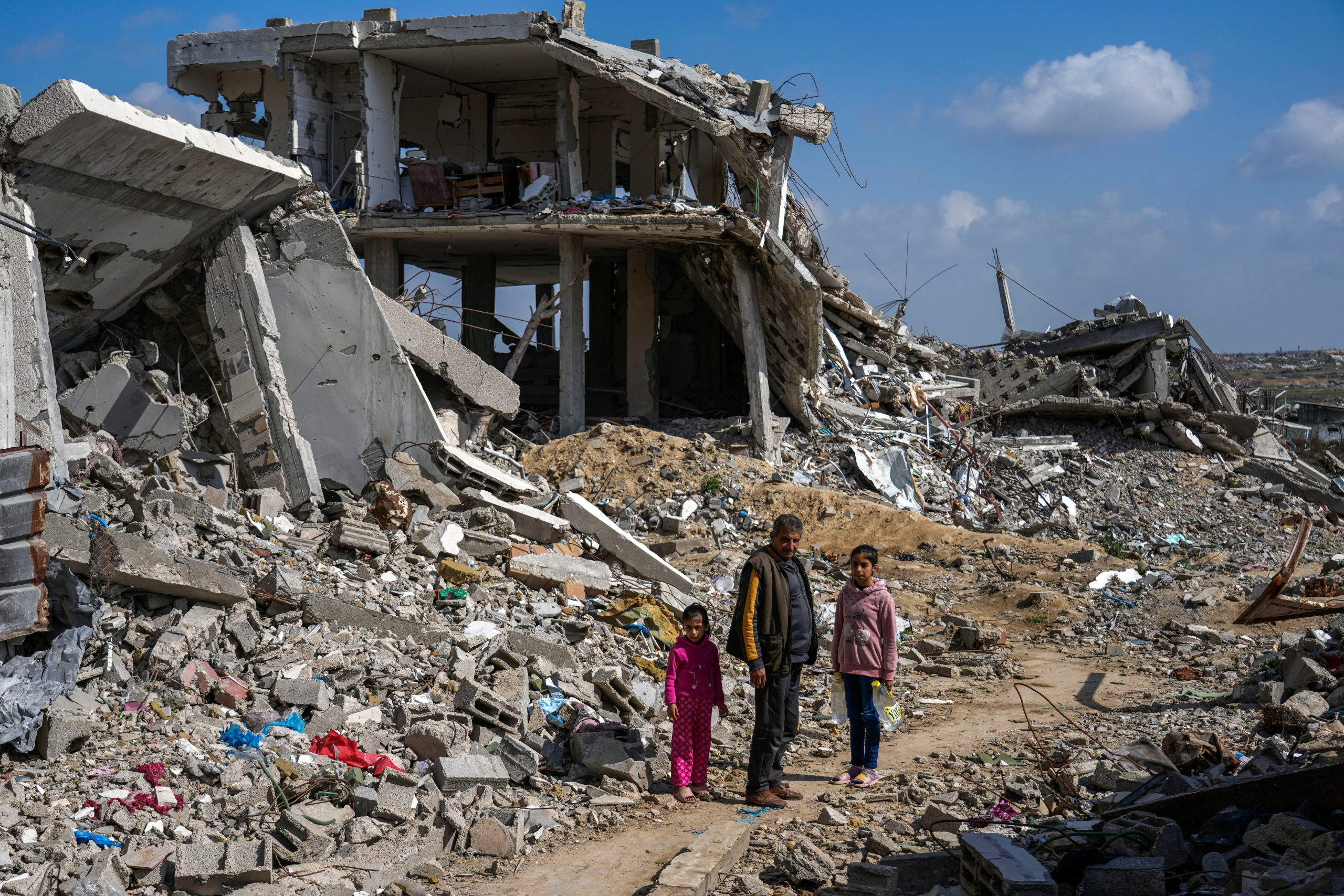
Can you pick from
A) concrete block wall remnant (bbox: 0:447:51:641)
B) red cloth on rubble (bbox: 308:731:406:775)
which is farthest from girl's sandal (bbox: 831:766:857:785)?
concrete block wall remnant (bbox: 0:447:51:641)

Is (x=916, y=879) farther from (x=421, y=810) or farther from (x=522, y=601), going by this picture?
(x=522, y=601)

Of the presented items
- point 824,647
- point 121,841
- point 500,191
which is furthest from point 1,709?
point 500,191

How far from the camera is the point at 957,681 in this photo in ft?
28.0

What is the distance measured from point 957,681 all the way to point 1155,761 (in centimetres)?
287

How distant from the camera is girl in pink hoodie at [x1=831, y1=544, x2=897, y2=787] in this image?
5.87 metres

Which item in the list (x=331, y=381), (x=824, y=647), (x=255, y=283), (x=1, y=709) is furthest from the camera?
(x=331, y=381)

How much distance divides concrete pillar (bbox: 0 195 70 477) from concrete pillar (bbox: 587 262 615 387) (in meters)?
13.3

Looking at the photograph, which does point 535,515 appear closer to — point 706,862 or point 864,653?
point 864,653

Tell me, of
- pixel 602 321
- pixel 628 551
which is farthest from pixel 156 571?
pixel 602 321

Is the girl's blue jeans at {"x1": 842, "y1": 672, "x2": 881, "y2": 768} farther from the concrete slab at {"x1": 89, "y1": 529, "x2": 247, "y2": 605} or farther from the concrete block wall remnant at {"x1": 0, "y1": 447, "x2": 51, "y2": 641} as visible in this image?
the concrete block wall remnant at {"x1": 0, "y1": 447, "x2": 51, "y2": 641}

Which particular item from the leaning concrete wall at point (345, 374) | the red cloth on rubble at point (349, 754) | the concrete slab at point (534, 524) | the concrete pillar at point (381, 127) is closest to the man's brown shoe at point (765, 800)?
the red cloth on rubble at point (349, 754)

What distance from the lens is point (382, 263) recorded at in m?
17.3

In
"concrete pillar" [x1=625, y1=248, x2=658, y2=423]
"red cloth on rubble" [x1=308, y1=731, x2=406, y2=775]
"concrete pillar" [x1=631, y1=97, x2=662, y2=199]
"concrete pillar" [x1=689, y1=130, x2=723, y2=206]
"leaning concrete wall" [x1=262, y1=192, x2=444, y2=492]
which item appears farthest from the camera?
"concrete pillar" [x1=689, y1=130, x2=723, y2=206]

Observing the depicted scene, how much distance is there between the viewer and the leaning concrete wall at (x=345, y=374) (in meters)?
10.5
